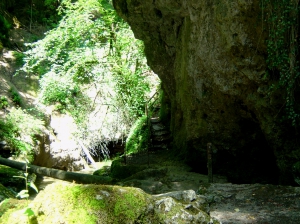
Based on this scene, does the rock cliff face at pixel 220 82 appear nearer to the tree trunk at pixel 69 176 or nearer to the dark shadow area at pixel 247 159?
the dark shadow area at pixel 247 159

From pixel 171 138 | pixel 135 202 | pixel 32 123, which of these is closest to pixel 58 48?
pixel 32 123

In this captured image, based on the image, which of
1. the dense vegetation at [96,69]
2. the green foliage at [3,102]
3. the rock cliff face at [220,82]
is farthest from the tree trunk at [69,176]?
the green foliage at [3,102]

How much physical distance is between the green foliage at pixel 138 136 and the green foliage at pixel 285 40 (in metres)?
7.56

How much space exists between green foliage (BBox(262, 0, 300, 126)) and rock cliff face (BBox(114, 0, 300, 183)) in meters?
0.29

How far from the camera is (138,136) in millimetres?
14055

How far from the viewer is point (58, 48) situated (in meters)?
14.2

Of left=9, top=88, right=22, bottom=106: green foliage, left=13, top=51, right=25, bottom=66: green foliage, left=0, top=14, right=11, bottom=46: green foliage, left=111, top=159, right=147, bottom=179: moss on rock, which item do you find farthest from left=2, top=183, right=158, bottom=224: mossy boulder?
left=0, top=14, right=11, bottom=46: green foliage

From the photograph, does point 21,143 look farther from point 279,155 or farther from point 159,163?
point 279,155

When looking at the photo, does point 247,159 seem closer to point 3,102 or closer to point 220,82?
point 220,82

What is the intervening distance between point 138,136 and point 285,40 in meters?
8.72

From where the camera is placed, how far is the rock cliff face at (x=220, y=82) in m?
6.82

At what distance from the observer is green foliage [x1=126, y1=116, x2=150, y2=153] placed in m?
13.6

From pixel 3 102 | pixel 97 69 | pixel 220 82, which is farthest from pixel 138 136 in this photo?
pixel 220 82

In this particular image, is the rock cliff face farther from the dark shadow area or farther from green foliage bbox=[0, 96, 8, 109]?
green foliage bbox=[0, 96, 8, 109]
